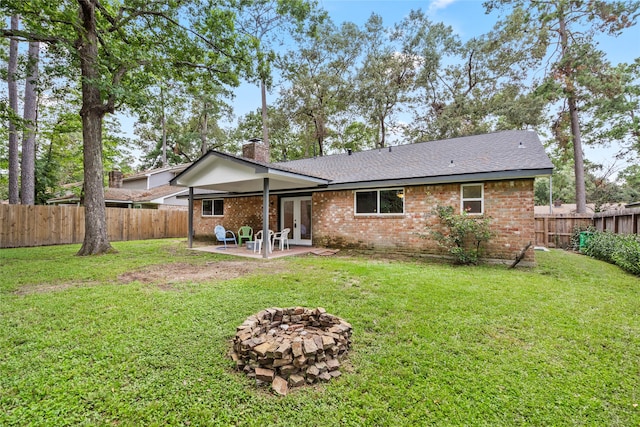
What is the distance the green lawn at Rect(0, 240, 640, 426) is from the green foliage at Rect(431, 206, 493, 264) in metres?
1.91

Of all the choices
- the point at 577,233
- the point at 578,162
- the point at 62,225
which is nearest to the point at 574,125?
the point at 578,162

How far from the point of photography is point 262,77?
11.2m

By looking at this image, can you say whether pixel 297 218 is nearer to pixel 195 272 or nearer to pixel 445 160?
pixel 195 272

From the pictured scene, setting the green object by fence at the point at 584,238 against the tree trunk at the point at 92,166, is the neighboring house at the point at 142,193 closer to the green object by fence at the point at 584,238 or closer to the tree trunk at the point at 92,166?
the tree trunk at the point at 92,166

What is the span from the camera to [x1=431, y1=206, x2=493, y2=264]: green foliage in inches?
287

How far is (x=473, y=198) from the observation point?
26.1 feet

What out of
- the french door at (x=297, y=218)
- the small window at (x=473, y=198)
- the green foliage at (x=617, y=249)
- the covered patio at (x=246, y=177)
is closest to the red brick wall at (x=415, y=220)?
the small window at (x=473, y=198)

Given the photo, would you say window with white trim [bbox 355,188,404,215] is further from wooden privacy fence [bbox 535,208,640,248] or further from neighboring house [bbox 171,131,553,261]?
wooden privacy fence [bbox 535,208,640,248]

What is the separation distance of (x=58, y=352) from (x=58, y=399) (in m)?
0.91

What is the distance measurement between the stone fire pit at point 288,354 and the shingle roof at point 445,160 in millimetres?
6494

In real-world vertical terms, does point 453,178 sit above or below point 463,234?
above

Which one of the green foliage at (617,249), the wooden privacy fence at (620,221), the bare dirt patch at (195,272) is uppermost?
the wooden privacy fence at (620,221)

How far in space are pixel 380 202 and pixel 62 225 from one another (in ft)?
43.2

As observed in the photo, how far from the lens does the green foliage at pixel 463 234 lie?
728cm
